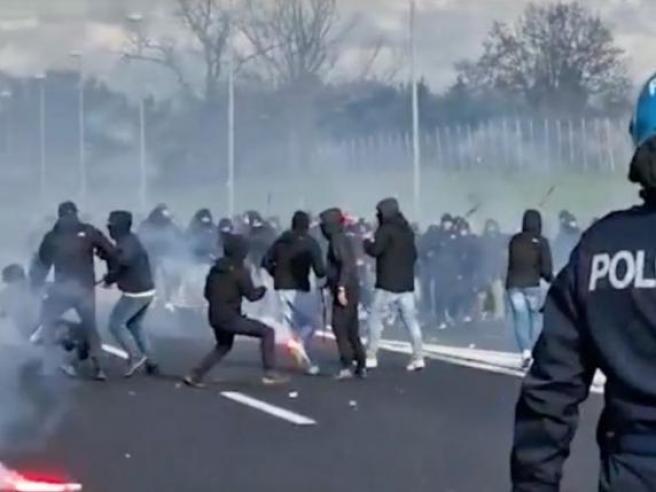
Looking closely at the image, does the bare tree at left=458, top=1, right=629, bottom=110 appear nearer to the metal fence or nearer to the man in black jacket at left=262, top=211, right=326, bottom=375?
the metal fence

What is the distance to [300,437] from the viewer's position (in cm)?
1262

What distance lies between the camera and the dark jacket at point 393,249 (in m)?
17.4

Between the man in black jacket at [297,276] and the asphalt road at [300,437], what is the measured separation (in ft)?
1.49

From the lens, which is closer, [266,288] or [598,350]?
[598,350]

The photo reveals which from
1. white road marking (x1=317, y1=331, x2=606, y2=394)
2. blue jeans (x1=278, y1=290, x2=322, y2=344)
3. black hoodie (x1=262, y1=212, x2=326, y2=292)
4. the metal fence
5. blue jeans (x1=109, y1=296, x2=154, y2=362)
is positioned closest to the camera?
blue jeans (x1=109, y1=296, x2=154, y2=362)

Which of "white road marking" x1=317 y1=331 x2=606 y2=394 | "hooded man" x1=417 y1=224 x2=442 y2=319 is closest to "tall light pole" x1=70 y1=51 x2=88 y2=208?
"white road marking" x1=317 y1=331 x2=606 y2=394

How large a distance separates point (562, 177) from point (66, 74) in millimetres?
20079

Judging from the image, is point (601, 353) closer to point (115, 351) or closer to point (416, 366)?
point (416, 366)

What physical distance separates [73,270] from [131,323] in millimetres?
968

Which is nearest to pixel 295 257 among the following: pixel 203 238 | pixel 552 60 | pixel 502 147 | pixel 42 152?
pixel 42 152

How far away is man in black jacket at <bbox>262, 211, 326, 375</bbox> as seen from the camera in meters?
17.6

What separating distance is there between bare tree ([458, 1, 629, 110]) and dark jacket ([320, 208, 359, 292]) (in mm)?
20171

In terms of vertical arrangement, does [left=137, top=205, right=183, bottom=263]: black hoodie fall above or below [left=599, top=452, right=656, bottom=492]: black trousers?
below

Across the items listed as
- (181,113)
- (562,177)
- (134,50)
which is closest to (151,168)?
(181,113)
